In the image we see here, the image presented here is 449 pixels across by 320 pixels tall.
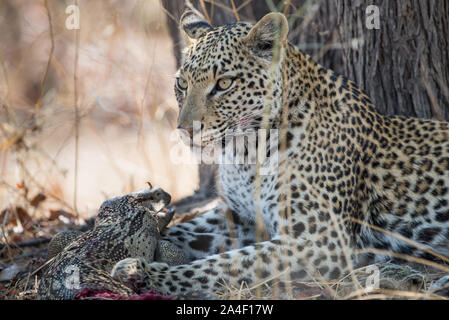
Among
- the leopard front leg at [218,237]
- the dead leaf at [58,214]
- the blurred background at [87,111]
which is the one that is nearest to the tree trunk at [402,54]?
the leopard front leg at [218,237]

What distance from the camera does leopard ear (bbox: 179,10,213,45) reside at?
6.00m

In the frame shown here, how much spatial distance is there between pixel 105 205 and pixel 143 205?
1.33 feet

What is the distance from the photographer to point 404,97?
6.98 meters

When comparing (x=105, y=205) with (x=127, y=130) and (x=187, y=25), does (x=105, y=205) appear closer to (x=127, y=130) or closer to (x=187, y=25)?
(x=187, y=25)

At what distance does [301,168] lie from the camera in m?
5.46

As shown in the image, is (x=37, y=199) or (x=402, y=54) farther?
(x=37, y=199)

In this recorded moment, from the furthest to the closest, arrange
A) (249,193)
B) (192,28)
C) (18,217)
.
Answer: (18,217)
(192,28)
(249,193)

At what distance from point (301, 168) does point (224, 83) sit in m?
1.08

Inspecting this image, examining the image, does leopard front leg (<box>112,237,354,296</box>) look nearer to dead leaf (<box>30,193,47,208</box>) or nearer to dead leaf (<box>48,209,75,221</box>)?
dead leaf (<box>48,209,75,221</box>)

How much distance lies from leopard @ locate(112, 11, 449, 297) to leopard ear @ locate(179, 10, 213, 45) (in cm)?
2

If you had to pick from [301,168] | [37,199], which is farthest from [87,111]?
[301,168]

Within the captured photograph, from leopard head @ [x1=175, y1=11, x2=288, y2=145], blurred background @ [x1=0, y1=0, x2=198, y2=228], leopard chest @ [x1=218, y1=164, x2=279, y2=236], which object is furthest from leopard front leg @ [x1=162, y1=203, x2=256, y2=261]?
blurred background @ [x1=0, y1=0, x2=198, y2=228]

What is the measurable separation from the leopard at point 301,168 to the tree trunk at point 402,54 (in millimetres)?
950

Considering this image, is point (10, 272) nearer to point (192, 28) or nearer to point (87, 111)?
point (192, 28)
